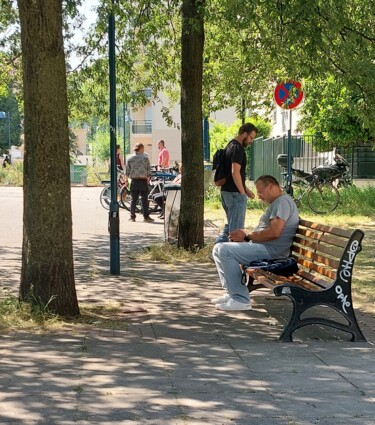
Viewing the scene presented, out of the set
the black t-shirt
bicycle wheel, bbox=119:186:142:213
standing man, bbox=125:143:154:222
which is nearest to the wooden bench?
the black t-shirt

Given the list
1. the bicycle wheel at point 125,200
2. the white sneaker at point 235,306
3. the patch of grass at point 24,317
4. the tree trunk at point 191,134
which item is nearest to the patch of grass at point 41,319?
the patch of grass at point 24,317

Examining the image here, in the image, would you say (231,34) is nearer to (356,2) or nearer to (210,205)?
(356,2)

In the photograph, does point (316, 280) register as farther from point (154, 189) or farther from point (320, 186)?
point (320, 186)

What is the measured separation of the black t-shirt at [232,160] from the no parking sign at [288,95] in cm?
433

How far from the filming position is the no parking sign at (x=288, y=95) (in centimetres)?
1582

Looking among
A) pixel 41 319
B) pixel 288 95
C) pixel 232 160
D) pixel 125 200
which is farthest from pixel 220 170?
pixel 125 200

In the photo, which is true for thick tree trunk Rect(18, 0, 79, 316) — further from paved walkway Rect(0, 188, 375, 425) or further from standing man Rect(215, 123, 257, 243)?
standing man Rect(215, 123, 257, 243)

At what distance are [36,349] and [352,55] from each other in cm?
670

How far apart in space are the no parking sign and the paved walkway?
23.3 feet

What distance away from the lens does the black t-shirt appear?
36.8 ft

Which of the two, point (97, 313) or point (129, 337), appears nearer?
point (129, 337)

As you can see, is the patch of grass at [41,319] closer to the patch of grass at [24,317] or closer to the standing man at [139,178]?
the patch of grass at [24,317]

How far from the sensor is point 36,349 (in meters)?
6.61

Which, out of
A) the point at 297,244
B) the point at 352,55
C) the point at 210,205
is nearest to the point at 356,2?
the point at 352,55
